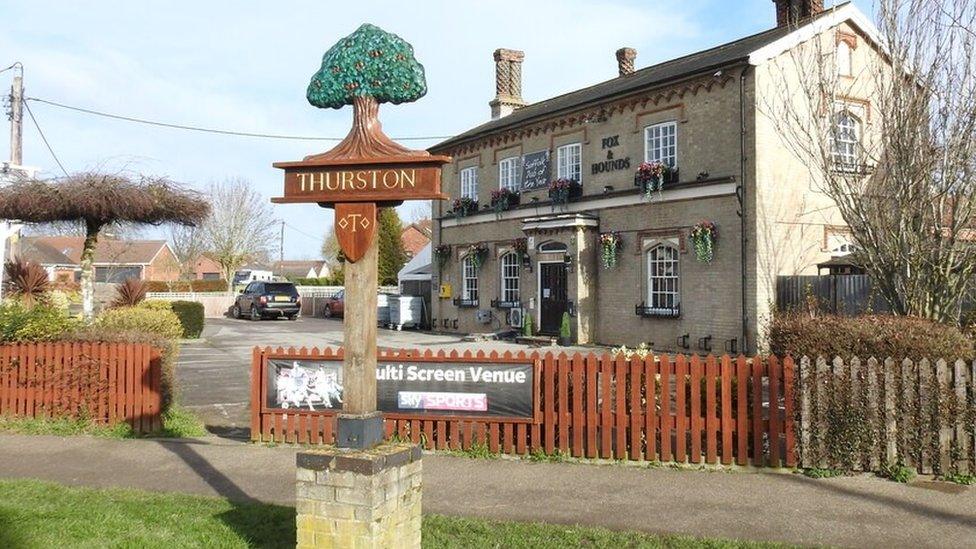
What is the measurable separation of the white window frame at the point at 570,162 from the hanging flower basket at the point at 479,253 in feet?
13.5

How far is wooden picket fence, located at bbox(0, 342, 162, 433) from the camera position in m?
9.82

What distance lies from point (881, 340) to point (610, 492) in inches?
133

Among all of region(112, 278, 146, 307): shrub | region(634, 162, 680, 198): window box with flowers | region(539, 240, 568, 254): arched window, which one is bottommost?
region(112, 278, 146, 307): shrub

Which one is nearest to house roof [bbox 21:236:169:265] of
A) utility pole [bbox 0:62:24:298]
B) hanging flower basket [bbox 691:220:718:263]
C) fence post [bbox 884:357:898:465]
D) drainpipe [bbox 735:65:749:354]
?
utility pole [bbox 0:62:24:298]

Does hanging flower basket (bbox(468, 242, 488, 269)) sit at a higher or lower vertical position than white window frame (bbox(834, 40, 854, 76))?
lower

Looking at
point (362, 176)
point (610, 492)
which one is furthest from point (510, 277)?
point (362, 176)

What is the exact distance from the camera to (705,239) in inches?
698

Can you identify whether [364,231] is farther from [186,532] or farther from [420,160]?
[186,532]

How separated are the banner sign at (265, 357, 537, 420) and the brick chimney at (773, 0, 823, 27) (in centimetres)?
1443

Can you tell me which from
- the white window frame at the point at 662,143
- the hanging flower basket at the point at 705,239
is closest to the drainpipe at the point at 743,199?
the hanging flower basket at the point at 705,239

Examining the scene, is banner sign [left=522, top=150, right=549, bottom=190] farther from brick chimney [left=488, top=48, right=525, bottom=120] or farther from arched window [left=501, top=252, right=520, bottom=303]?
brick chimney [left=488, top=48, right=525, bottom=120]

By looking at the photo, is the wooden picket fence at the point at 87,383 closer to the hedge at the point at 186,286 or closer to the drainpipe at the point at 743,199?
the drainpipe at the point at 743,199

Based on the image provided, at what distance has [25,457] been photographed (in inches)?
329

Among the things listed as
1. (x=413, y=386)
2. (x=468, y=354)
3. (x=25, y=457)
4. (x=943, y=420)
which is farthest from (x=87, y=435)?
(x=943, y=420)
